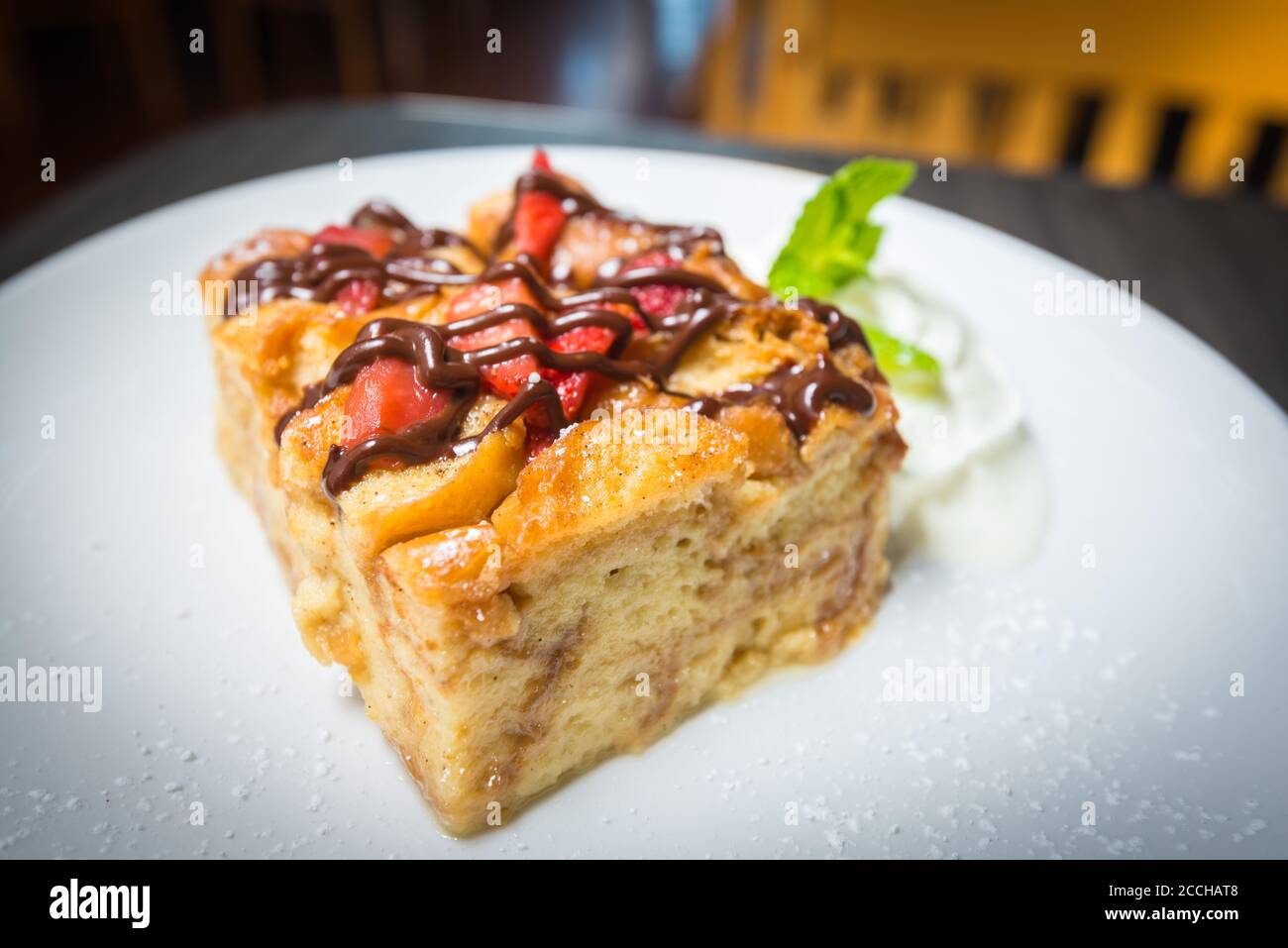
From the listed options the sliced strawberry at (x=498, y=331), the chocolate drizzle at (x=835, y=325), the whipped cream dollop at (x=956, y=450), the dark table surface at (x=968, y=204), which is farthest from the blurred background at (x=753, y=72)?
the sliced strawberry at (x=498, y=331)

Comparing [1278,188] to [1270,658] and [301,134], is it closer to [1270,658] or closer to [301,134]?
[1270,658]

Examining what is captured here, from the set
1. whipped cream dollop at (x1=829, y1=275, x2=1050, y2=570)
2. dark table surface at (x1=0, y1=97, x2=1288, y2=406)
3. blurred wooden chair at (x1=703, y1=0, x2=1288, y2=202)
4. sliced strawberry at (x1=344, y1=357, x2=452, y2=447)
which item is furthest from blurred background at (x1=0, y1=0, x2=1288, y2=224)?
sliced strawberry at (x1=344, y1=357, x2=452, y2=447)

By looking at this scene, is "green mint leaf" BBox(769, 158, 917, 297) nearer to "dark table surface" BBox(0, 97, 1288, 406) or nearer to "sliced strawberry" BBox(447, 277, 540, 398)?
"sliced strawberry" BBox(447, 277, 540, 398)

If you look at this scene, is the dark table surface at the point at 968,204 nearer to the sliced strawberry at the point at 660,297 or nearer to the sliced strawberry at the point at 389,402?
the sliced strawberry at the point at 660,297

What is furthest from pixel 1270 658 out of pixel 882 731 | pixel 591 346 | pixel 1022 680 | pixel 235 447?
pixel 235 447

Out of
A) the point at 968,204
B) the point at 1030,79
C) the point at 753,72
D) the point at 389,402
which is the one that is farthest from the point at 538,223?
the point at 753,72

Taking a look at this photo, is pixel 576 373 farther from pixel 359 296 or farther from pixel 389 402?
pixel 359 296
